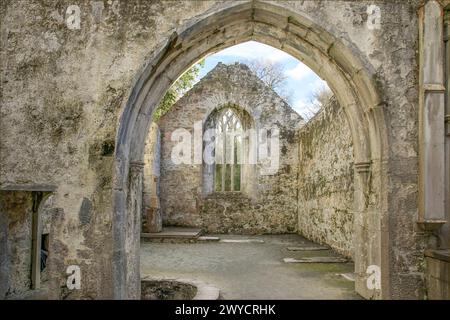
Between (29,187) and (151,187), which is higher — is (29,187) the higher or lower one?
the higher one

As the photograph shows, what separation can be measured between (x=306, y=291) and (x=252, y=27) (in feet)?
11.0

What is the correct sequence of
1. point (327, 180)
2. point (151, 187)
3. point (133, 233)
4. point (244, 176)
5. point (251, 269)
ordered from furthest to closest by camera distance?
point (244, 176) < point (151, 187) < point (327, 180) < point (251, 269) < point (133, 233)

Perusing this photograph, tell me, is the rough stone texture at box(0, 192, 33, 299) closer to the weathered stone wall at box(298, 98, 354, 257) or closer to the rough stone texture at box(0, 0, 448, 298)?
the rough stone texture at box(0, 0, 448, 298)

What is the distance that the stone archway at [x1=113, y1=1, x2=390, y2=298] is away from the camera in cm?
421

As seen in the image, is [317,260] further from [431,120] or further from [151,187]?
[151,187]

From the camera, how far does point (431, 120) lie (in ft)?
13.6

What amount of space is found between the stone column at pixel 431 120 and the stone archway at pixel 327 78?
1.22 ft

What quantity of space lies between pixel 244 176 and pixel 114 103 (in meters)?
9.78

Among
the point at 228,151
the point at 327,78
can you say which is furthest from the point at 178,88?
the point at 327,78

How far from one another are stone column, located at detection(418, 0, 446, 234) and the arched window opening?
979 cm

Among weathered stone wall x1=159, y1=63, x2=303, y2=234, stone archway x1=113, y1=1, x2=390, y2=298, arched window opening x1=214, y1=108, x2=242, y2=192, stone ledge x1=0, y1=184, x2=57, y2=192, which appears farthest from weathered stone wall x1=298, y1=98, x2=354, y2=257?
stone ledge x1=0, y1=184, x2=57, y2=192

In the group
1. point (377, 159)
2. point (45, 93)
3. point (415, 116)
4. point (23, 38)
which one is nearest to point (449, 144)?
point (415, 116)

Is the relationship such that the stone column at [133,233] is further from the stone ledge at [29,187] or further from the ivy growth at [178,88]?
the ivy growth at [178,88]

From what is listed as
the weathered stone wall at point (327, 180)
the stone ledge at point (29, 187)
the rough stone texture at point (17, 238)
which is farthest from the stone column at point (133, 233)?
the weathered stone wall at point (327, 180)
